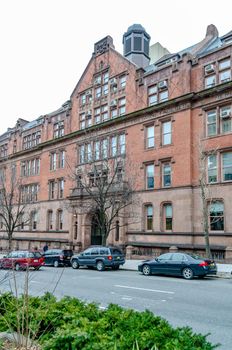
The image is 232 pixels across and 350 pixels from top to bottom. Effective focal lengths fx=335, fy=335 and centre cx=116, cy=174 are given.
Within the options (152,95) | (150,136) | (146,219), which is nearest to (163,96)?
(152,95)

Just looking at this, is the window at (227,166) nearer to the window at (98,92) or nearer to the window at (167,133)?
the window at (167,133)

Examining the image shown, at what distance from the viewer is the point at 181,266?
60.6 feet

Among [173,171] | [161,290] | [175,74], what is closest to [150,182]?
[173,171]

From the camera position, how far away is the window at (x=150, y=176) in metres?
32.0

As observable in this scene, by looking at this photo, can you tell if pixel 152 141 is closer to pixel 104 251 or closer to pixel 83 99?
pixel 83 99

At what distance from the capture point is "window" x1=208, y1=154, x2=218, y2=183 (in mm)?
28078

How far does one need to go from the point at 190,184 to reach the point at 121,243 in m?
9.09

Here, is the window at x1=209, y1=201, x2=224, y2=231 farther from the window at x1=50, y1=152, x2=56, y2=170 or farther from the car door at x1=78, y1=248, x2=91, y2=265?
the window at x1=50, y1=152, x2=56, y2=170

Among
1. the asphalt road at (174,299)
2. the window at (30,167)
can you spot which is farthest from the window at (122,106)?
the asphalt road at (174,299)

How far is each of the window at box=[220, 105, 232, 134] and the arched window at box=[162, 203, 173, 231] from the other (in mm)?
8069

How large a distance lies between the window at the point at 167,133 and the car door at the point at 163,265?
1412 cm

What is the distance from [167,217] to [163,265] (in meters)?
11.3

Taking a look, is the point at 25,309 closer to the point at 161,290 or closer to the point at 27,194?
the point at 161,290

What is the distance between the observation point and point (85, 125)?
132ft
